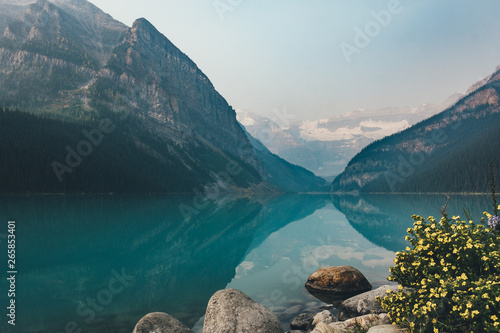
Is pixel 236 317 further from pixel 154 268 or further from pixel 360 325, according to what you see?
pixel 154 268

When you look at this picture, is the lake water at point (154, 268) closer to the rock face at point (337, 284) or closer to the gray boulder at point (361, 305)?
the rock face at point (337, 284)

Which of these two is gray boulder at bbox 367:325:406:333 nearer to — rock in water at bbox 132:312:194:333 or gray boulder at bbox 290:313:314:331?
gray boulder at bbox 290:313:314:331

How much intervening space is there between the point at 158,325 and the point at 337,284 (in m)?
14.5

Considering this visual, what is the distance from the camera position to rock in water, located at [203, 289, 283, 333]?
1288 centimetres

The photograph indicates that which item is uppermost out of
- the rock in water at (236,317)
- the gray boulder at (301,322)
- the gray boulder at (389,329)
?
the rock in water at (236,317)

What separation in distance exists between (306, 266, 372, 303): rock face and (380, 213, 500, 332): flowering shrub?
13.0 m

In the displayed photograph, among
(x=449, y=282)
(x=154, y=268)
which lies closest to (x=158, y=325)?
(x=449, y=282)

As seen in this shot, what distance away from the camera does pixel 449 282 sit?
28.1 feet

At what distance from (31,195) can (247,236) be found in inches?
4326

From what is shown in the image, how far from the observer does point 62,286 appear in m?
21.9

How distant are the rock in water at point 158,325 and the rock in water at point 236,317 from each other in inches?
50.6

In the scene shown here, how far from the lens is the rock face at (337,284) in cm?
2227

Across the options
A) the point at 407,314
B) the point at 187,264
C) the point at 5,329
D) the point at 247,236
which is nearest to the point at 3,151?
the point at 247,236

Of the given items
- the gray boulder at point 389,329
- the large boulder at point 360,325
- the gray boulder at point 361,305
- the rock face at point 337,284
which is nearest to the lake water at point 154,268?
the rock face at point 337,284
